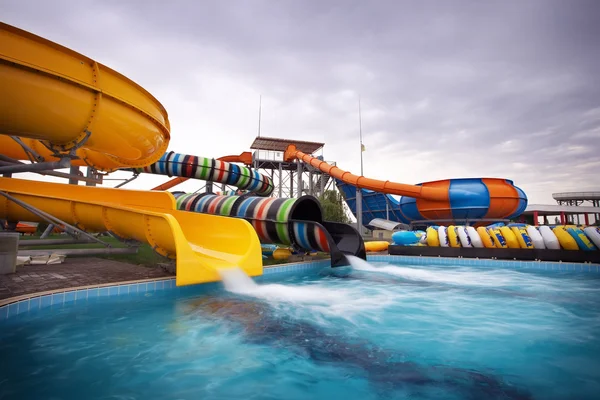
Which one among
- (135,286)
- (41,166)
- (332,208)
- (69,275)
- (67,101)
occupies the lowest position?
(135,286)

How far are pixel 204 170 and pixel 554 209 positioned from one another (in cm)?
3847

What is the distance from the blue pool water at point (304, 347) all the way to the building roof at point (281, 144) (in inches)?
838

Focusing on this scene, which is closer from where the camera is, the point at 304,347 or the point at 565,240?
the point at 304,347

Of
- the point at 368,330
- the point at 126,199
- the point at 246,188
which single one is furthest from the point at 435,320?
the point at 246,188

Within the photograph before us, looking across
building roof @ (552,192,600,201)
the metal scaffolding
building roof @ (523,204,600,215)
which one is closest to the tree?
the metal scaffolding

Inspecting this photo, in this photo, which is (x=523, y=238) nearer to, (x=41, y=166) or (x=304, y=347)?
(x=304, y=347)

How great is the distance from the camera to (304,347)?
8.77 ft

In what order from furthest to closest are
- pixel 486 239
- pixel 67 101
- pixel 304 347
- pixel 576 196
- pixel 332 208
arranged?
pixel 576 196 < pixel 332 208 < pixel 486 239 < pixel 67 101 < pixel 304 347

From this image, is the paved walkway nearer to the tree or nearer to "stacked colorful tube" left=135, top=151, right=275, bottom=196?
"stacked colorful tube" left=135, top=151, right=275, bottom=196

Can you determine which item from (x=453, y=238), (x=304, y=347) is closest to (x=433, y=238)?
(x=453, y=238)

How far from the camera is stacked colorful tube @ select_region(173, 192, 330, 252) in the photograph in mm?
7520

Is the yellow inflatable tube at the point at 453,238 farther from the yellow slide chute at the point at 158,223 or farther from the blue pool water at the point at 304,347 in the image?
the yellow slide chute at the point at 158,223

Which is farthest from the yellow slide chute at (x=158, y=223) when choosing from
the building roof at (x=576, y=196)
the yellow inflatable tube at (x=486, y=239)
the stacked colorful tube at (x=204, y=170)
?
the building roof at (x=576, y=196)

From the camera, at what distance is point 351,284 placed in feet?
19.2
